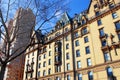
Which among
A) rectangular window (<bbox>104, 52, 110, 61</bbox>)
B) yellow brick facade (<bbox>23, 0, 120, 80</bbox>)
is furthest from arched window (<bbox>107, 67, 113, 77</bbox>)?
rectangular window (<bbox>104, 52, 110, 61</bbox>)

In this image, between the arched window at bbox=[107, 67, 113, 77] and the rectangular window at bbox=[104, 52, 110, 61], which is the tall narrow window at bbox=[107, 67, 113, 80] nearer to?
the arched window at bbox=[107, 67, 113, 77]

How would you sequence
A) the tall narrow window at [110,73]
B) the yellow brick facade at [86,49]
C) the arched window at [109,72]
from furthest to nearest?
the yellow brick facade at [86,49]
the arched window at [109,72]
the tall narrow window at [110,73]

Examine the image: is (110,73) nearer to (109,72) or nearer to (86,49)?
(109,72)

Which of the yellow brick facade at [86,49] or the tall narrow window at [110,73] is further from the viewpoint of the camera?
the yellow brick facade at [86,49]

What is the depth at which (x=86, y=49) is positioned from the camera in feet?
129

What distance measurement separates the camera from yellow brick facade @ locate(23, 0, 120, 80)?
33469mm

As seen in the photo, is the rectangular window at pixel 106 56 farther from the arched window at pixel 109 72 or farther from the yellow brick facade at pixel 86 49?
the arched window at pixel 109 72

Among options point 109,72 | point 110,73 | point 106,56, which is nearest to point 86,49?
point 106,56

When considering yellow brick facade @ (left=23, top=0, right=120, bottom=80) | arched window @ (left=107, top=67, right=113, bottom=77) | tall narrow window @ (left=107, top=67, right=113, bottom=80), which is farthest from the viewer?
yellow brick facade @ (left=23, top=0, right=120, bottom=80)

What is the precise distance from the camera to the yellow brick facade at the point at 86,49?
1318 inches

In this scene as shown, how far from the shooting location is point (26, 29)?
17109 millimetres

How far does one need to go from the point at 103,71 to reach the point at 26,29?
22481 mm

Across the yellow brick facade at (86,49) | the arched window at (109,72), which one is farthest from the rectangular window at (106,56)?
the arched window at (109,72)

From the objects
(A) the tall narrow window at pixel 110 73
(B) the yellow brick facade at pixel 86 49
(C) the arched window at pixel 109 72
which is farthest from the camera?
(B) the yellow brick facade at pixel 86 49
